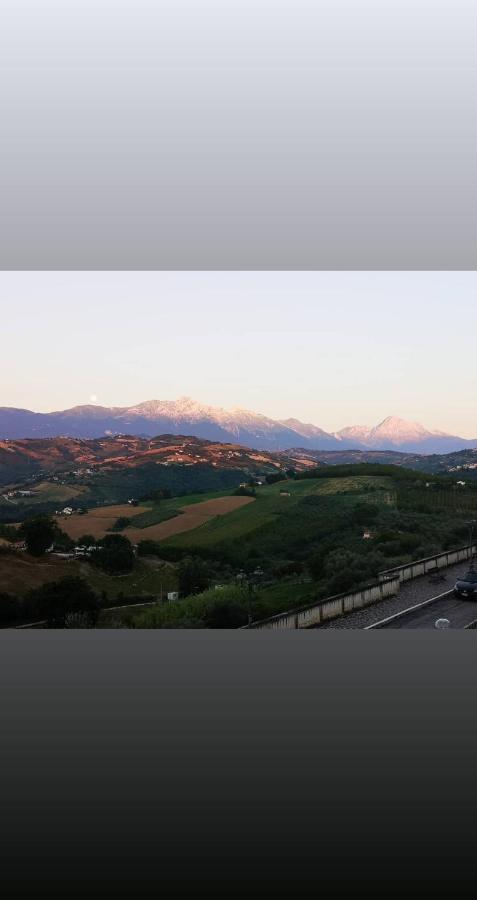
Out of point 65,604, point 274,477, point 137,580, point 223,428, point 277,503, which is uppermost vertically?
point 223,428

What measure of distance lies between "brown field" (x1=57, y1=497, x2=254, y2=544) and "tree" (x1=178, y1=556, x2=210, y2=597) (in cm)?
40

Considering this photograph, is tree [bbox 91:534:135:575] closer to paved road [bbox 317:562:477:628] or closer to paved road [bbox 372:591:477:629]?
paved road [bbox 317:562:477:628]

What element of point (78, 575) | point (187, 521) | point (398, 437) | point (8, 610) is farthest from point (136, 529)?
point (398, 437)

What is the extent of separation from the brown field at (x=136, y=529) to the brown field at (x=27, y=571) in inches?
16.0

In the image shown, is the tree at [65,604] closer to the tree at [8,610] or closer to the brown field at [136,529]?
the tree at [8,610]

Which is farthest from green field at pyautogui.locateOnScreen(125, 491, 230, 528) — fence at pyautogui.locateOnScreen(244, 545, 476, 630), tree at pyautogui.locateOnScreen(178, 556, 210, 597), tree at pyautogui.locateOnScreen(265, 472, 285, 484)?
fence at pyautogui.locateOnScreen(244, 545, 476, 630)

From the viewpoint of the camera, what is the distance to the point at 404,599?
7949 mm

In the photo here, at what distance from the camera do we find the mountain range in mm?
8617

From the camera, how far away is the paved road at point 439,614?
7438 millimetres

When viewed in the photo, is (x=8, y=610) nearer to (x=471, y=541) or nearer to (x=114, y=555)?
(x=114, y=555)

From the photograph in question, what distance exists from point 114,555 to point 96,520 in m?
0.49
